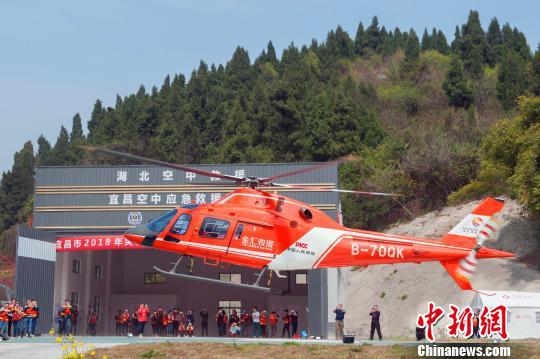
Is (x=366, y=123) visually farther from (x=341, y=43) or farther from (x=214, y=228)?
(x=341, y=43)

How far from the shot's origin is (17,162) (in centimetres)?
12169

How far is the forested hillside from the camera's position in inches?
2296

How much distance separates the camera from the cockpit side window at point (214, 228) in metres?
21.7

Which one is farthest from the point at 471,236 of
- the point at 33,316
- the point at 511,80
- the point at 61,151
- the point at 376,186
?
the point at 61,151

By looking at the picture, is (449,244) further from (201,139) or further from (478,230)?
(201,139)

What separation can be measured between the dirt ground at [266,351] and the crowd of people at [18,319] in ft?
36.5

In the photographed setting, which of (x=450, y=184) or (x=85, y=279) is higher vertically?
(x=450, y=184)

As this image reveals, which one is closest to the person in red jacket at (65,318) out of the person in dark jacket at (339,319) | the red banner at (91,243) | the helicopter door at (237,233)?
the red banner at (91,243)

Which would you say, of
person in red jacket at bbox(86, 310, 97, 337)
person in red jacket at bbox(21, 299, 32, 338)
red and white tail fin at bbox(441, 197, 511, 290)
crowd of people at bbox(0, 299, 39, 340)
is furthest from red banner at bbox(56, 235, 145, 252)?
red and white tail fin at bbox(441, 197, 511, 290)

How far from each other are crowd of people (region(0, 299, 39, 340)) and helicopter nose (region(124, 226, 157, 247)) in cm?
944

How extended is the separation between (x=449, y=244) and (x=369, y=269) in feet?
105

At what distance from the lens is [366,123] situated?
7256 cm

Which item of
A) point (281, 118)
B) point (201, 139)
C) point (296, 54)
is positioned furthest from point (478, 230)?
point (296, 54)

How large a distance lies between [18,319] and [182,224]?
12705mm
